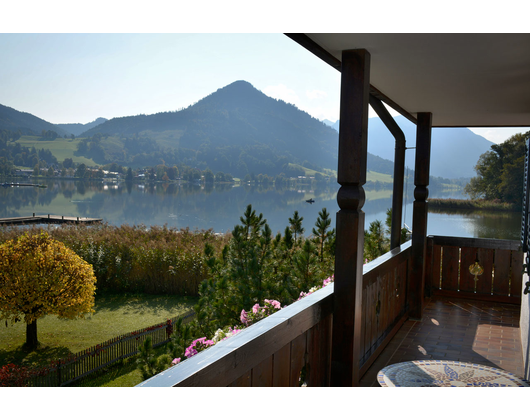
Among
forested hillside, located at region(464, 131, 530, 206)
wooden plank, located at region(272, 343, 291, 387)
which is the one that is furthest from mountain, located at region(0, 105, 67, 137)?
wooden plank, located at region(272, 343, 291, 387)

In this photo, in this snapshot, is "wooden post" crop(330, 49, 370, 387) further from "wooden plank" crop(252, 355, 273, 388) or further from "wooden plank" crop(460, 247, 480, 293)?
"wooden plank" crop(460, 247, 480, 293)

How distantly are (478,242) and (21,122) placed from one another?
2846 inches

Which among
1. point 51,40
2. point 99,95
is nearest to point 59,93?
point 99,95

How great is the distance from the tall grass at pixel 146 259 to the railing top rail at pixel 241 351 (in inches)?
376

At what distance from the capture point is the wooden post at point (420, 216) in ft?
15.0

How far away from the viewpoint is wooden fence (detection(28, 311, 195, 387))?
652 centimetres

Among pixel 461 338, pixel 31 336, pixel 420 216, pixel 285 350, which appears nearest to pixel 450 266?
pixel 420 216

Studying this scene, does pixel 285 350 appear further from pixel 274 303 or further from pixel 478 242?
pixel 478 242

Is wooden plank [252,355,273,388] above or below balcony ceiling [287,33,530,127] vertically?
below

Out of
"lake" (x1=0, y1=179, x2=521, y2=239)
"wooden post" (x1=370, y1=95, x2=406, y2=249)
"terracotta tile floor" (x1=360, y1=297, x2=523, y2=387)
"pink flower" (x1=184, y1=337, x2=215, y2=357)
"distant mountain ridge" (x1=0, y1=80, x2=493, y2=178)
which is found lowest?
"lake" (x1=0, y1=179, x2=521, y2=239)

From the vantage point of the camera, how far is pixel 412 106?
4.24m

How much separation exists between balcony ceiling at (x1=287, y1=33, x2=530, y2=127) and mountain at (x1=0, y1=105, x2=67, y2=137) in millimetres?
67296

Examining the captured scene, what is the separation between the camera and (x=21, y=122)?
6462 centimetres
